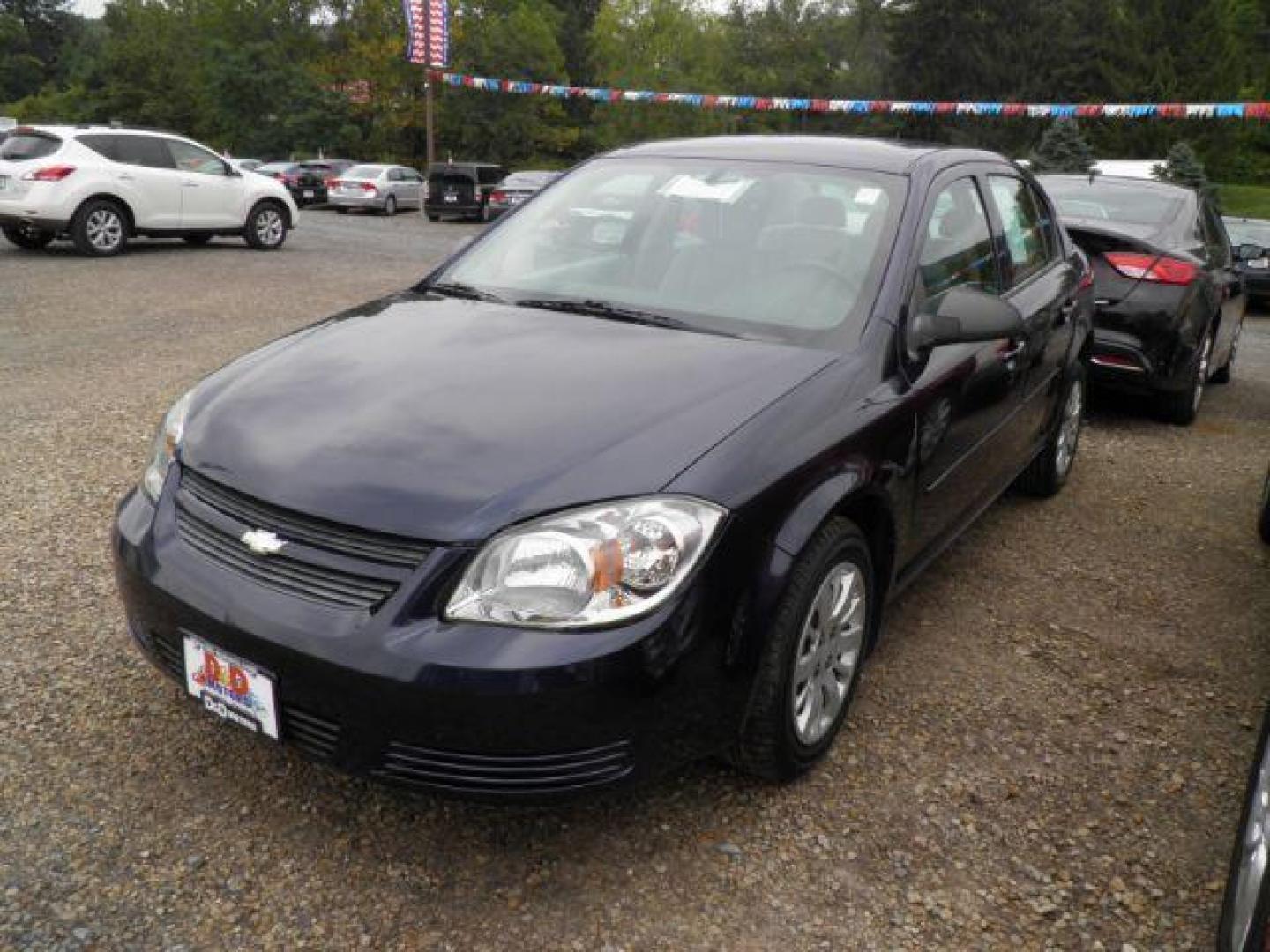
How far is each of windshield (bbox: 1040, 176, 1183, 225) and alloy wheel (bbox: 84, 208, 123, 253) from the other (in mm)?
11000

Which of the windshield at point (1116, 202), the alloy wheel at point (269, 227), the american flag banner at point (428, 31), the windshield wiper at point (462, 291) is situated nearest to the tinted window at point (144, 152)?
the alloy wheel at point (269, 227)

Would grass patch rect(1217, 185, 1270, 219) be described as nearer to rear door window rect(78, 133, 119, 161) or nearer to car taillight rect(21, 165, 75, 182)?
rear door window rect(78, 133, 119, 161)

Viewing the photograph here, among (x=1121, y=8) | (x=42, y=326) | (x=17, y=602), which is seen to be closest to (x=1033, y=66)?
(x=1121, y=8)

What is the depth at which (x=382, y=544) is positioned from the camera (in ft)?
7.11

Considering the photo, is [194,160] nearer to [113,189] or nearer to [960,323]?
[113,189]

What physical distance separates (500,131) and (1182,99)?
29872mm

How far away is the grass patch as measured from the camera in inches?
1526

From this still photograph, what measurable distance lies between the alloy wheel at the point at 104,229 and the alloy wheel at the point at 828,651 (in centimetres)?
1270

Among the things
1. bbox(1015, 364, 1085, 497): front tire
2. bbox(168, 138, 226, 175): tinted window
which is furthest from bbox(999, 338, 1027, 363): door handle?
bbox(168, 138, 226, 175): tinted window

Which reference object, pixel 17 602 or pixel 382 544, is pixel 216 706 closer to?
pixel 382 544

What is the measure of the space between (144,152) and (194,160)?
672 mm

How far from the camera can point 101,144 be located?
1268cm

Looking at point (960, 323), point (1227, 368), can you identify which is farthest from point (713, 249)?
point (1227, 368)

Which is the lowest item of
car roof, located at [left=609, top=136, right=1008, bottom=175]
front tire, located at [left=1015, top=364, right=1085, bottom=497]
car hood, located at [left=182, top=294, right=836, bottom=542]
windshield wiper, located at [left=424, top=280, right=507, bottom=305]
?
front tire, located at [left=1015, top=364, right=1085, bottom=497]
